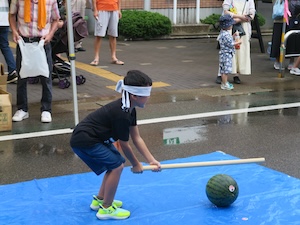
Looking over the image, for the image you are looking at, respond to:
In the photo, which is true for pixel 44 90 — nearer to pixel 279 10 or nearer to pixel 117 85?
pixel 117 85

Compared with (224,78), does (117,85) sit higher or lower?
higher

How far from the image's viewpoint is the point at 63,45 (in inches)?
348

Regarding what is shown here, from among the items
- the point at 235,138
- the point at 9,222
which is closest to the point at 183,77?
the point at 235,138

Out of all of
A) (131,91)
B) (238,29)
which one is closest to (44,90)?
(131,91)

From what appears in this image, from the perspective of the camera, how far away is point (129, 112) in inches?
161

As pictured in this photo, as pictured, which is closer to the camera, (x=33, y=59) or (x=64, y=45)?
(x=33, y=59)

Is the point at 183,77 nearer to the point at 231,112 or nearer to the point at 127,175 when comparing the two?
the point at 231,112

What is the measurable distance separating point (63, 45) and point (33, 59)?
2.02 m

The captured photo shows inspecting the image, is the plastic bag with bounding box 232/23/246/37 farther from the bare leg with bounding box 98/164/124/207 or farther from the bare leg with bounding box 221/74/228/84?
the bare leg with bounding box 98/164/124/207

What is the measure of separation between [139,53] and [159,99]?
16.4 ft

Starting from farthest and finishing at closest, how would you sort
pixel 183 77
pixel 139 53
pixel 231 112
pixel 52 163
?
pixel 139 53
pixel 183 77
pixel 231 112
pixel 52 163

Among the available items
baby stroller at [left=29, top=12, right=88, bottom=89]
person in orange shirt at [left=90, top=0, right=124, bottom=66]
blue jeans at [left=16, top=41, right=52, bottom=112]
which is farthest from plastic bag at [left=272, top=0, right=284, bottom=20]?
blue jeans at [left=16, top=41, right=52, bottom=112]

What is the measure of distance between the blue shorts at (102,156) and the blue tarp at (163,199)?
1.46 ft

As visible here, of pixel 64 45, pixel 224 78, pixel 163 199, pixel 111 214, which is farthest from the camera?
pixel 224 78
